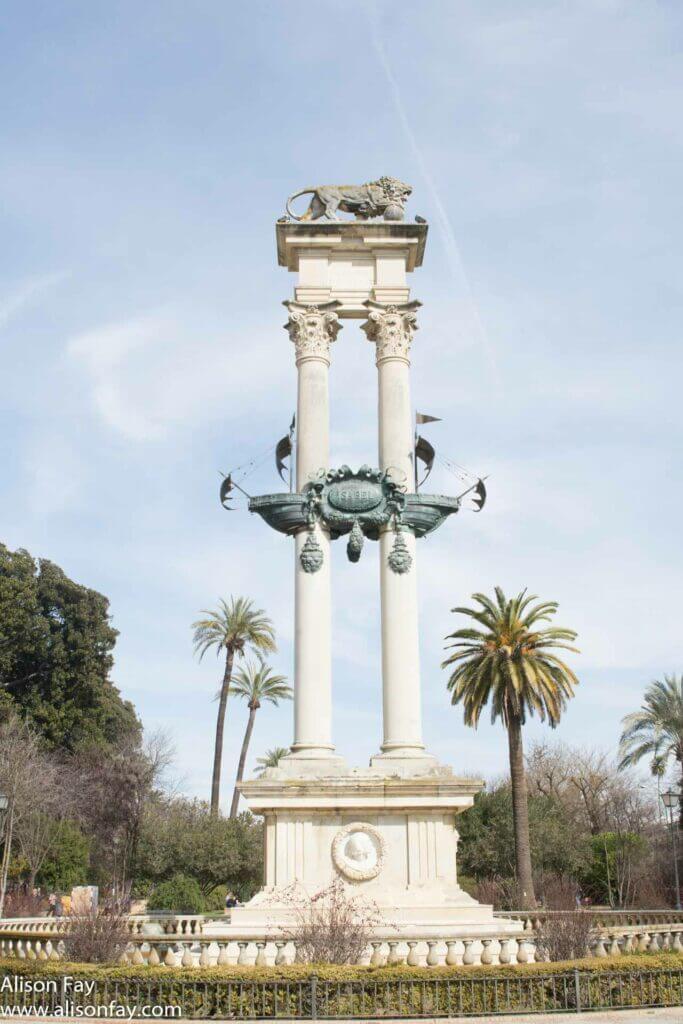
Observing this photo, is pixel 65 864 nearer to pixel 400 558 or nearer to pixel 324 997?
pixel 400 558

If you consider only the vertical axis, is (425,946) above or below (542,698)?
below

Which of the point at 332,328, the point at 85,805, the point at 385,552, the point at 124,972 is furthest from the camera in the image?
the point at 85,805

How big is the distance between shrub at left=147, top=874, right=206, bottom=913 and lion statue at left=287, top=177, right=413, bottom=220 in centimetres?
2395

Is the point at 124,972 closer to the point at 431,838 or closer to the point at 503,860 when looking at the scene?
the point at 431,838

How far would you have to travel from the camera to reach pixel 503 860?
44.6 metres

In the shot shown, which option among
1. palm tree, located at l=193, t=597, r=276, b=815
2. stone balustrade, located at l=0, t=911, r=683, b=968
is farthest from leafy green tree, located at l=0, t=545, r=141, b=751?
stone balustrade, located at l=0, t=911, r=683, b=968

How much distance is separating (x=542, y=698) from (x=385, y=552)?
703 inches

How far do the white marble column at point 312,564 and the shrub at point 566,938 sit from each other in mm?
7139

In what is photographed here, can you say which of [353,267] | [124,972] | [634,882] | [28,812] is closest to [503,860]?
[634,882]

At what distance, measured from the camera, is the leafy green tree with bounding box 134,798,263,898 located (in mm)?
45969

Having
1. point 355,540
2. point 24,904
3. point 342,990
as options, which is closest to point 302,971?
point 342,990

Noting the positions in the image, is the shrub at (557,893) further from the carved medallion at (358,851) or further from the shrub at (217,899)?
the shrub at (217,899)

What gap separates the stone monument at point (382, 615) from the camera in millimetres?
20562

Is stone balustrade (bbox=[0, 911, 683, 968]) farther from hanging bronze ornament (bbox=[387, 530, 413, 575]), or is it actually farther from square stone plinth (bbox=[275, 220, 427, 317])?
square stone plinth (bbox=[275, 220, 427, 317])
